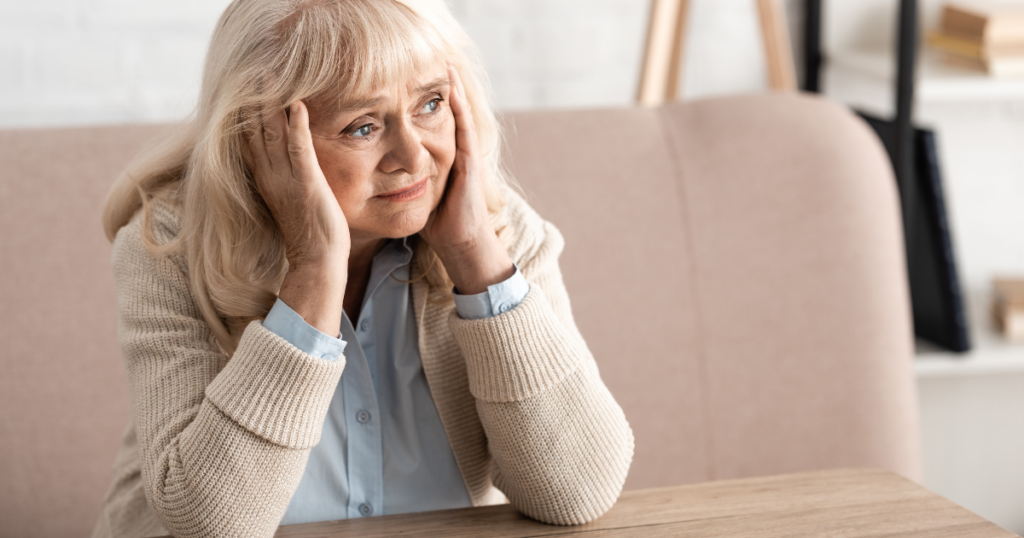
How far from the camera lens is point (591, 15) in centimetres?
178

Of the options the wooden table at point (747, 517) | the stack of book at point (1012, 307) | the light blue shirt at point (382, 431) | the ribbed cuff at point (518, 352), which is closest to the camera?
the wooden table at point (747, 517)

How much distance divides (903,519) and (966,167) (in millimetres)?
1530

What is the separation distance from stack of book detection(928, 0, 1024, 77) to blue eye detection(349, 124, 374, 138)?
54.7 inches

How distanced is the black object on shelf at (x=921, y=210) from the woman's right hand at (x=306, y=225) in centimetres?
123

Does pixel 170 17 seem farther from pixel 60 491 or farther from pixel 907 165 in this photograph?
pixel 907 165

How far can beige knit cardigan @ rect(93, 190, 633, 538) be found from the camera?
77 centimetres

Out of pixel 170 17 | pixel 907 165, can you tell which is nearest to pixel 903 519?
pixel 907 165

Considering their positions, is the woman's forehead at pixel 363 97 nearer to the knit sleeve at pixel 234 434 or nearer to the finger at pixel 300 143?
the finger at pixel 300 143

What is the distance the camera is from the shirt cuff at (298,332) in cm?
79

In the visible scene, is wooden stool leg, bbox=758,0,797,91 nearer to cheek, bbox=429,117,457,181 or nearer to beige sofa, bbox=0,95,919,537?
beige sofa, bbox=0,95,919,537

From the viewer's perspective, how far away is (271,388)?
77 cm

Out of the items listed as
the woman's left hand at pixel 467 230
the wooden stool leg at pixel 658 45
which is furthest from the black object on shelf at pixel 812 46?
the woman's left hand at pixel 467 230

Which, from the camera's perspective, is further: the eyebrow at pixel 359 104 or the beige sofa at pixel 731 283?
the beige sofa at pixel 731 283

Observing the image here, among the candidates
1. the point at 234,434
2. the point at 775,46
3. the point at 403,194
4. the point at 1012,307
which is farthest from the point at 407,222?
the point at 1012,307
